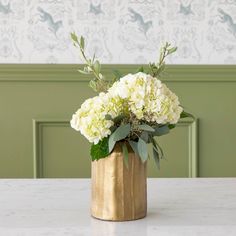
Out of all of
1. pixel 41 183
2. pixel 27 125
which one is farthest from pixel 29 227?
pixel 27 125

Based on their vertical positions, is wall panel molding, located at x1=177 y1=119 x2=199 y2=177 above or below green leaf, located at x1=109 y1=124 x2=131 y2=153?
below

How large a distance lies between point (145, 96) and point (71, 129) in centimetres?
144

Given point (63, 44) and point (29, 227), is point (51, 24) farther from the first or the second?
point (29, 227)

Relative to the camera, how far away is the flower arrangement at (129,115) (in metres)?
1.19

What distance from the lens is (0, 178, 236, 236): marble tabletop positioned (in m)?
1.21

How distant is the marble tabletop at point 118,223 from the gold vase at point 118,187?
1.0 inches

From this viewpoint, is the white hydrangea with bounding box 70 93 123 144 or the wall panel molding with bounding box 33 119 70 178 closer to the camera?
the white hydrangea with bounding box 70 93 123 144

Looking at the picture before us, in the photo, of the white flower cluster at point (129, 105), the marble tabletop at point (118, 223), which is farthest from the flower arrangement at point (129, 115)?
the marble tabletop at point (118, 223)

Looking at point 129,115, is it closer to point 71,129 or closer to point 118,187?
point 118,187

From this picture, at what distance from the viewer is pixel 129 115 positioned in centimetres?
121

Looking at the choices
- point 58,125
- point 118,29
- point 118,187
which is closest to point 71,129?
point 58,125

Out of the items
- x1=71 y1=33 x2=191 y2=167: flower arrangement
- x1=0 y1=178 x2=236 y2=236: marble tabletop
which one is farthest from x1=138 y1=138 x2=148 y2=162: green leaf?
x1=0 y1=178 x2=236 y2=236: marble tabletop

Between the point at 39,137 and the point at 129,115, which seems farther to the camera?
the point at 39,137

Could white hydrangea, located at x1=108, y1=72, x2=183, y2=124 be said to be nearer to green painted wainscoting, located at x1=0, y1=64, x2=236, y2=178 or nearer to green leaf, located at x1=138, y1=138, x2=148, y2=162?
green leaf, located at x1=138, y1=138, x2=148, y2=162
